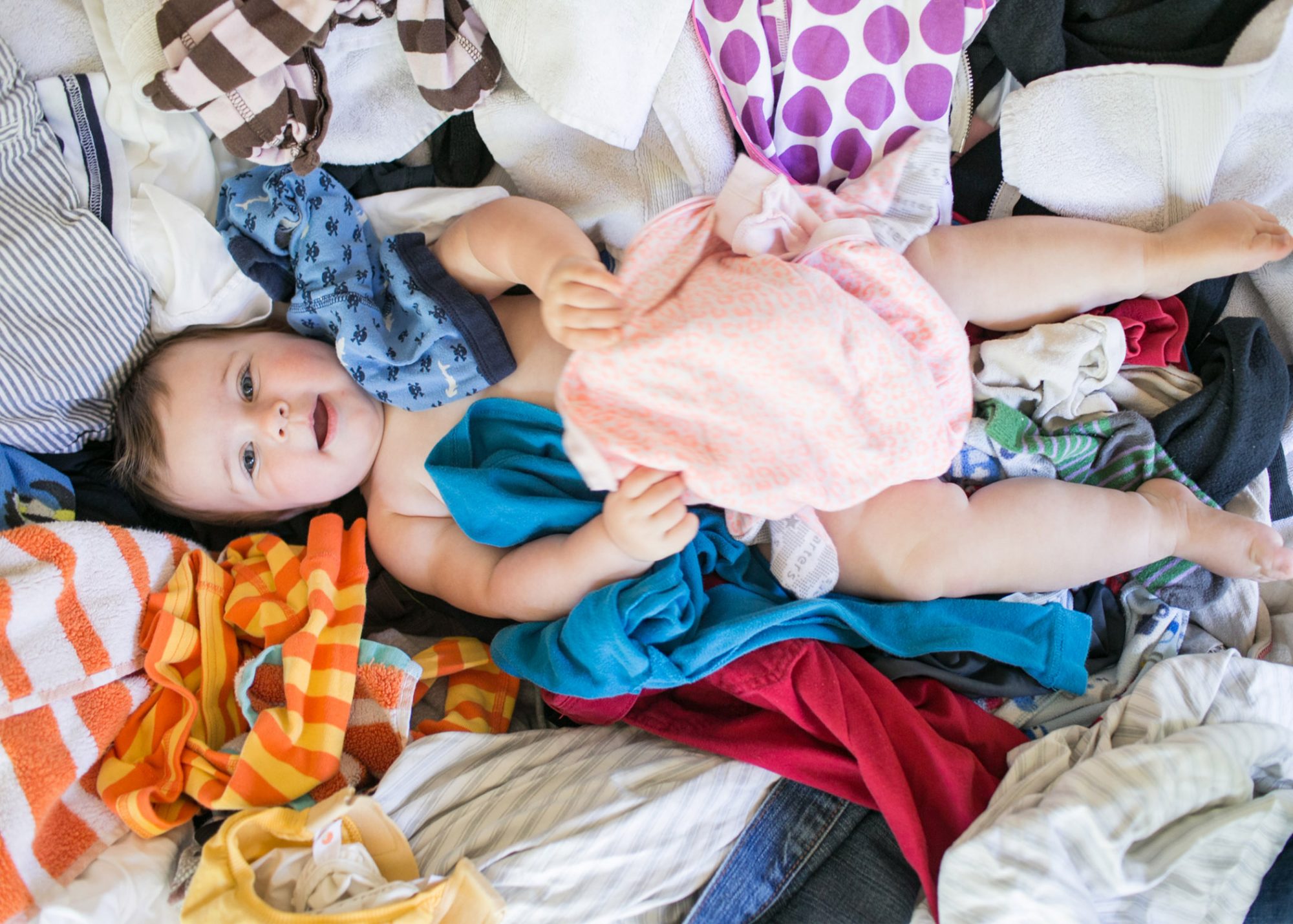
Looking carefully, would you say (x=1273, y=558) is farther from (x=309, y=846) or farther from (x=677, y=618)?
(x=309, y=846)

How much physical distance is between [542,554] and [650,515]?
217 millimetres

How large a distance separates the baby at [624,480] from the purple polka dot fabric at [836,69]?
0.16m

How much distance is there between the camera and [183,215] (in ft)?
3.78

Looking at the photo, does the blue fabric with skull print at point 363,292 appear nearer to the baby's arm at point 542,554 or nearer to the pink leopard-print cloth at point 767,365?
the baby's arm at point 542,554

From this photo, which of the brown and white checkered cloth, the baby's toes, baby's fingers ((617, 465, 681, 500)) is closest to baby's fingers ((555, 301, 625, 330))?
baby's fingers ((617, 465, 681, 500))

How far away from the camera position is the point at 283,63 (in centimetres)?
103

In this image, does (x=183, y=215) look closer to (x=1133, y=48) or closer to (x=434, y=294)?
(x=434, y=294)

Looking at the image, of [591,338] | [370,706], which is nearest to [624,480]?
[591,338]

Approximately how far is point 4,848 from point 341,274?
748mm

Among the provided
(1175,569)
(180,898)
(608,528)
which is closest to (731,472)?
(608,528)

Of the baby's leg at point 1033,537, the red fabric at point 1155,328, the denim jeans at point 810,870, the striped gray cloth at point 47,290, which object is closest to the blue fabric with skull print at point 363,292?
the striped gray cloth at point 47,290

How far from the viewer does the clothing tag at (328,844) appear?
0.94 metres

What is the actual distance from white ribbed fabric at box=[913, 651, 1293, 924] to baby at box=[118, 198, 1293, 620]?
8.4 inches

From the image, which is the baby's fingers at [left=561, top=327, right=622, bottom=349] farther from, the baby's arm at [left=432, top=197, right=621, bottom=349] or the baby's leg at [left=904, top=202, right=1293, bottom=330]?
the baby's leg at [left=904, top=202, right=1293, bottom=330]
